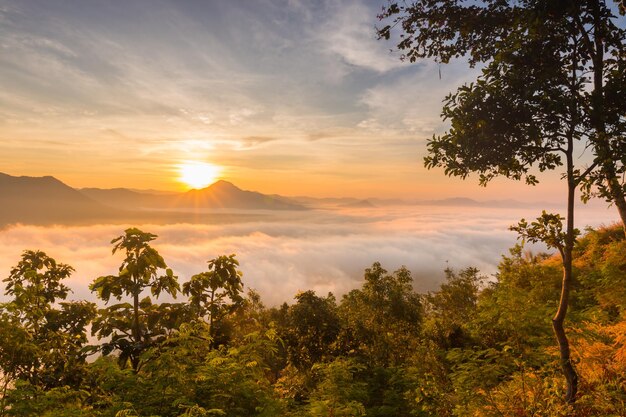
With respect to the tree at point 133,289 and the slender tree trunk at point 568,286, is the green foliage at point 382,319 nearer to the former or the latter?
the slender tree trunk at point 568,286

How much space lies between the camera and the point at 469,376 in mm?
8508

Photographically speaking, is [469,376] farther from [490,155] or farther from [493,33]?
[493,33]

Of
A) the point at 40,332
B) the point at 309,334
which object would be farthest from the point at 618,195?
the point at 309,334

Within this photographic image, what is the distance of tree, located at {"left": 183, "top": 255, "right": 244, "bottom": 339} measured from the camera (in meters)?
12.8

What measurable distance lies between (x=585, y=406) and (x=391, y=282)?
21.3 meters

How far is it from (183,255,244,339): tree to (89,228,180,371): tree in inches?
110

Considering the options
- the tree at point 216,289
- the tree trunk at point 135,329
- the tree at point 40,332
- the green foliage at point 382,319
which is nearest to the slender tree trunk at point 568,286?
the tree at point 216,289

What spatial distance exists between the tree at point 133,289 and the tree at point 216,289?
2.79m

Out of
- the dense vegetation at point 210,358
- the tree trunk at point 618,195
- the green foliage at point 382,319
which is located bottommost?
the green foliage at point 382,319

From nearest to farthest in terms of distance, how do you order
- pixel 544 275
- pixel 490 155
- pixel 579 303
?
pixel 490 155
pixel 579 303
pixel 544 275

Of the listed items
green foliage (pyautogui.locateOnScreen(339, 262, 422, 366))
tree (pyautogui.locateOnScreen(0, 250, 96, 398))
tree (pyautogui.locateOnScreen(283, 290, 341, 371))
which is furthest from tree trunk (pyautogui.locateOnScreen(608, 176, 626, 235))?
tree (pyautogui.locateOnScreen(283, 290, 341, 371))

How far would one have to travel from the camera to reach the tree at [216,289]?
1282 centimetres

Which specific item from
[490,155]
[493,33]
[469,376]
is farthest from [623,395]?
[493,33]

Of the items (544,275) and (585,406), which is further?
(544,275)
